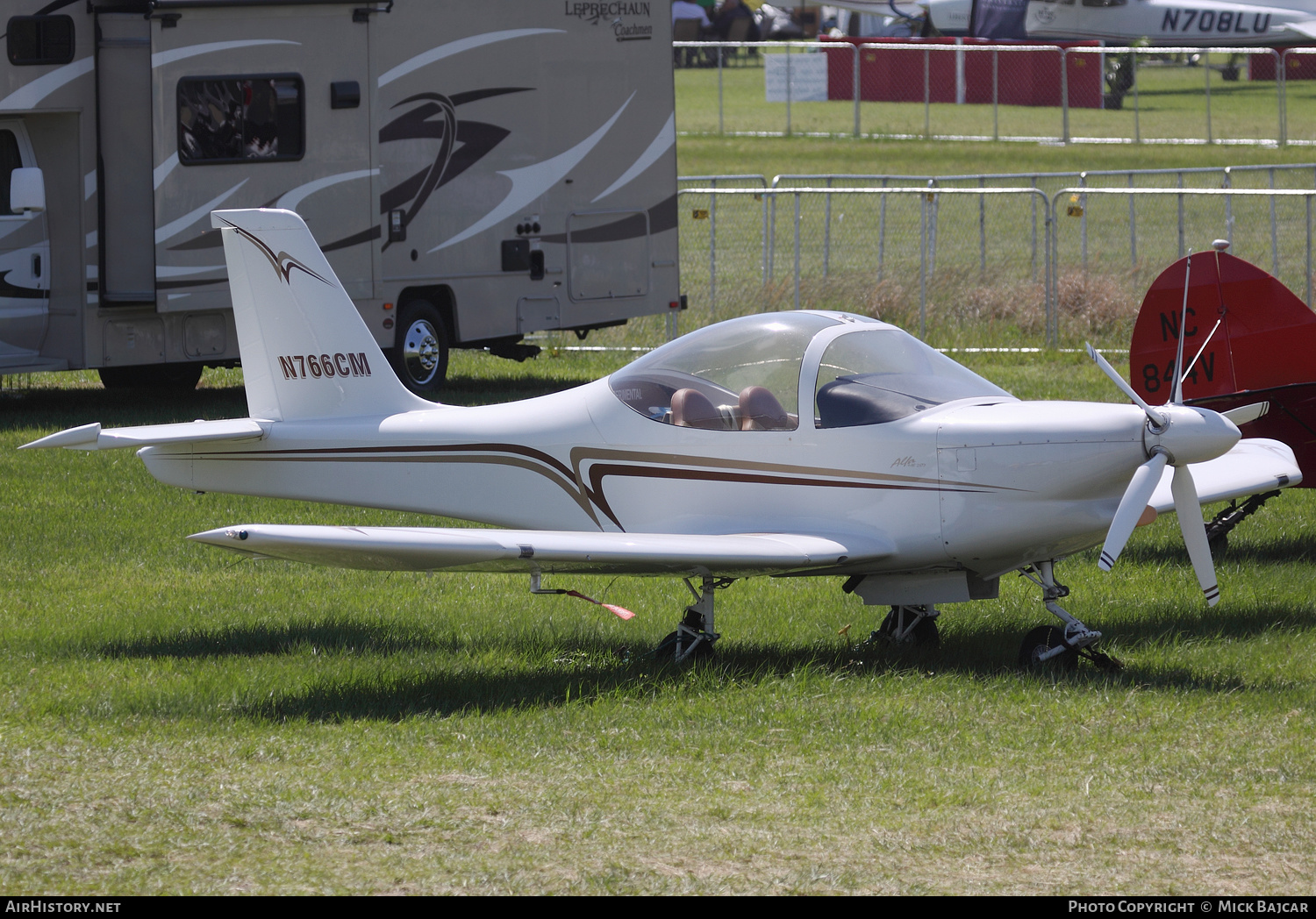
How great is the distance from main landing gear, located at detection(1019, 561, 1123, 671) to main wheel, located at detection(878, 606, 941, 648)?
0.53 metres

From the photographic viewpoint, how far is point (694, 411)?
25.3 feet

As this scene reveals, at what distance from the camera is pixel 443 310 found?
16.1 meters

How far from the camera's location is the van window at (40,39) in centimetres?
1348

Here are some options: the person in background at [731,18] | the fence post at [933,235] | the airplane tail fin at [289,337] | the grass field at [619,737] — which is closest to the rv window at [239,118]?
the grass field at [619,737]

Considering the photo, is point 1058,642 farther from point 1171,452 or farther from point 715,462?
point 715,462

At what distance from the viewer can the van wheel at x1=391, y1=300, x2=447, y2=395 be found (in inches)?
613

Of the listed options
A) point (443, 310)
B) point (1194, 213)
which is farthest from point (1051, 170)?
point (443, 310)

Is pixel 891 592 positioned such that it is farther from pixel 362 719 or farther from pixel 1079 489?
pixel 362 719

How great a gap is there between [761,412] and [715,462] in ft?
1.06

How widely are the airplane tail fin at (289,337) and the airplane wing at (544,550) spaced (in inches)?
69.9

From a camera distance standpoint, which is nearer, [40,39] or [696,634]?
[696,634]

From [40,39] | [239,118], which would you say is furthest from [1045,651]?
[40,39]

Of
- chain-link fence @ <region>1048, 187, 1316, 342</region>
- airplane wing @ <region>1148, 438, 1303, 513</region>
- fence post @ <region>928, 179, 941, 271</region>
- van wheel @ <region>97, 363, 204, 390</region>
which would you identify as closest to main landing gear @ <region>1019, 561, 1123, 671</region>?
airplane wing @ <region>1148, 438, 1303, 513</region>
